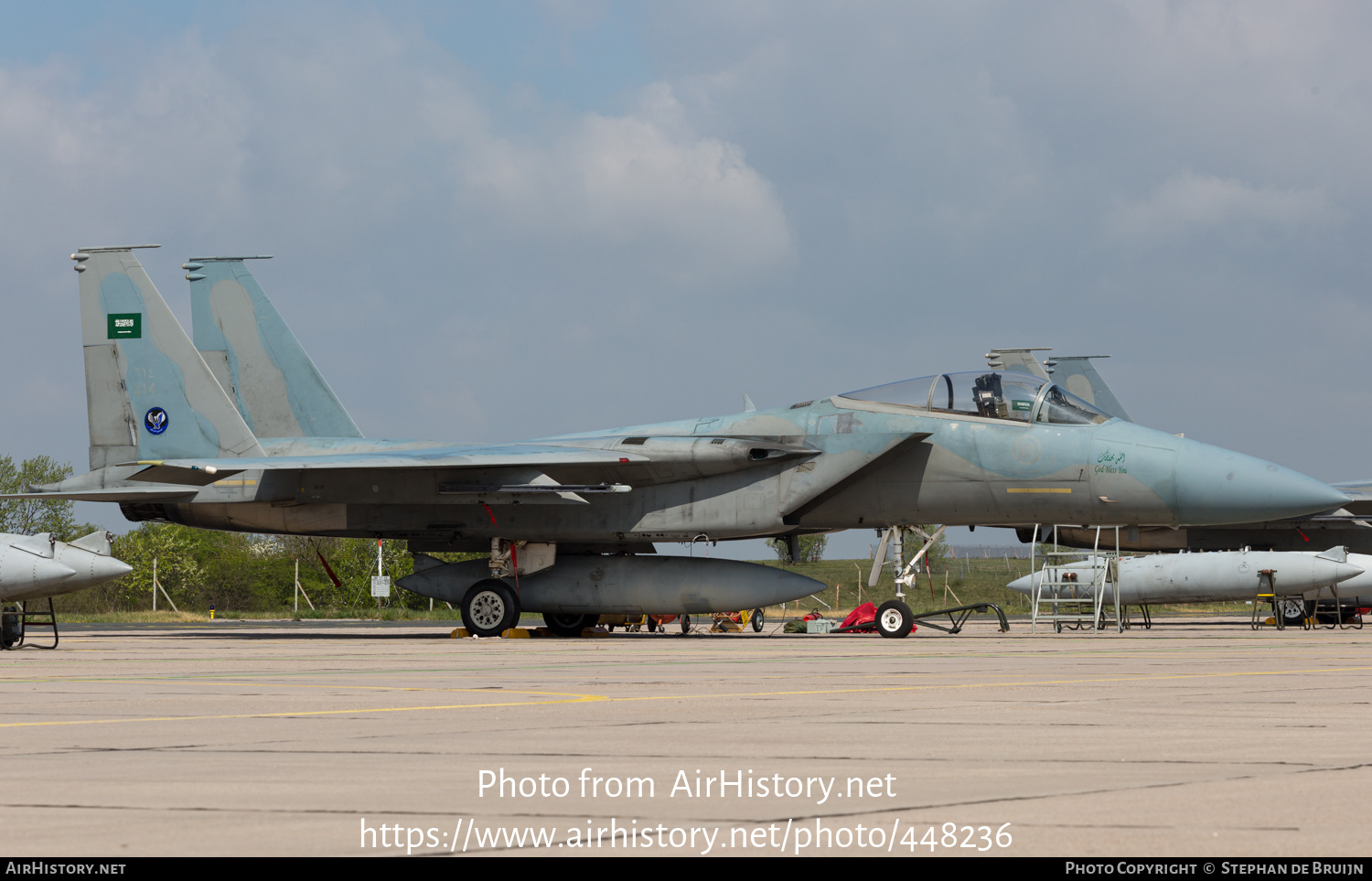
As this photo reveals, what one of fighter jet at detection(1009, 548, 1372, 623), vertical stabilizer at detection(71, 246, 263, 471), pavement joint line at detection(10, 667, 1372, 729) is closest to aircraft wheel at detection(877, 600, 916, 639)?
pavement joint line at detection(10, 667, 1372, 729)

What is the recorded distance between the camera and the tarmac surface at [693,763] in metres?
3.64

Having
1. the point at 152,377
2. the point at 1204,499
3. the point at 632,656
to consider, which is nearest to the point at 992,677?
the point at 632,656

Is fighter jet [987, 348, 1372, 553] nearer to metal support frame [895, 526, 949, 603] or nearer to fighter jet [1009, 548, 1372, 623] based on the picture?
fighter jet [1009, 548, 1372, 623]

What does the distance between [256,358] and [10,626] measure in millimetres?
6701

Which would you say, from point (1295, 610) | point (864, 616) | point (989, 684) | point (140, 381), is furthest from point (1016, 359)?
point (989, 684)

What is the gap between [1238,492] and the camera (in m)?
17.8

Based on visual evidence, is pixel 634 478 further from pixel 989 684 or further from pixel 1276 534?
pixel 1276 534

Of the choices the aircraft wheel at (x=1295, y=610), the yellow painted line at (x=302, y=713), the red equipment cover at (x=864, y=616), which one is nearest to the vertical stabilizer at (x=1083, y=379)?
the aircraft wheel at (x=1295, y=610)

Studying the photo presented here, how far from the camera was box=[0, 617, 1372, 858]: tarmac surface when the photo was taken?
143 inches

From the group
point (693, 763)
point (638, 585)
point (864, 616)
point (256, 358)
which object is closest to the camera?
point (693, 763)

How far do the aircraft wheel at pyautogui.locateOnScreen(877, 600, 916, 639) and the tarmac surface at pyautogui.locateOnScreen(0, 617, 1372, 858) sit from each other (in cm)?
721

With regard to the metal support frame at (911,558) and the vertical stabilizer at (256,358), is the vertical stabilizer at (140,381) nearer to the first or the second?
the vertical stabilizer at (256,358)

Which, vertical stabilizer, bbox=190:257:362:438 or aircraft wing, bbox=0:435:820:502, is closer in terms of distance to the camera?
aircraft wing, bbox=0:435:820:502
